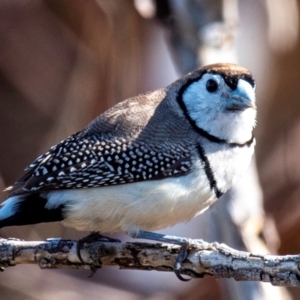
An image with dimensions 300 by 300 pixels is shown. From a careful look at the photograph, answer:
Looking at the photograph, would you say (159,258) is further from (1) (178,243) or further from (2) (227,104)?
(2) (227,104)

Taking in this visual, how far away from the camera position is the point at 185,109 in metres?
3.96

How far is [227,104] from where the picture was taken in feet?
12.4

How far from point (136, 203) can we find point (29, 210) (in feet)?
1.74

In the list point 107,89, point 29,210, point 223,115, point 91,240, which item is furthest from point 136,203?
point 107,89

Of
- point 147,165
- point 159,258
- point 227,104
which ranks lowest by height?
point 159,258

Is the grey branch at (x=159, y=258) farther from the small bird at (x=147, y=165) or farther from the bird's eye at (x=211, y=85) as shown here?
the bird's eye at (x=211, y=85)

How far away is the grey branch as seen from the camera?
3154 mm

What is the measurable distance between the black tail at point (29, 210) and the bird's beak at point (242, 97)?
100 cm

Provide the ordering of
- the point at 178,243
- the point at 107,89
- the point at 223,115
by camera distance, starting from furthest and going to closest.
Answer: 1. the point at 107,89
2. the point at 223,115
3. the point at 178,243

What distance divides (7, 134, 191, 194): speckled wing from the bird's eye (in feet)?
1.11

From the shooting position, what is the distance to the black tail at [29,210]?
143 inches

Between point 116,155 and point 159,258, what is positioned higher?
point 116,155

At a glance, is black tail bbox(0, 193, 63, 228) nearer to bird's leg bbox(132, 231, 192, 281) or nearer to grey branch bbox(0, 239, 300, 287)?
grey branch bbox(0, 239, 300, 287)

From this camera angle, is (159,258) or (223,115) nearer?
(159,258)
